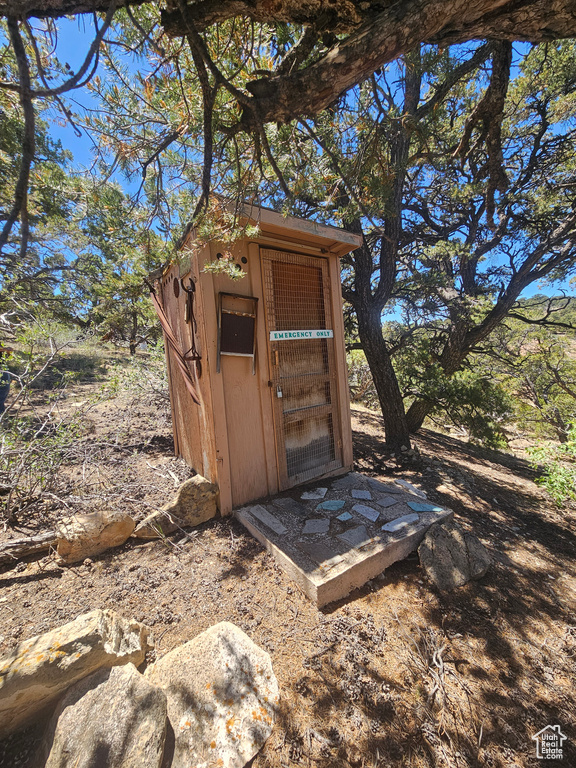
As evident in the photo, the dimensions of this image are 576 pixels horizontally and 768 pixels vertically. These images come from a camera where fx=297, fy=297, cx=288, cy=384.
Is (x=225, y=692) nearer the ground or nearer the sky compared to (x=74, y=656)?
nearer the ground

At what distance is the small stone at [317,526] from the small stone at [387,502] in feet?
2.35

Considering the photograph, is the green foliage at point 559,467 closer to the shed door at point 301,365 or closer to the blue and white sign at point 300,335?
the shed door at point 301,365

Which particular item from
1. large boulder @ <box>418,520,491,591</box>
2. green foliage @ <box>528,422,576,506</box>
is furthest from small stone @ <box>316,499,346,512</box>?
green foliage @ <box>528,422,576,506</box>

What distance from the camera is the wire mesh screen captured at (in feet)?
12.3

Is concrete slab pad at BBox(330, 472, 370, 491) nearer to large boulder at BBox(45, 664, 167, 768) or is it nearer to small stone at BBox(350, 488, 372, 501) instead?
small stone at BBox(350, 488, 372, 501)

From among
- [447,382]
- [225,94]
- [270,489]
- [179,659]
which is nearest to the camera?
[179,659]

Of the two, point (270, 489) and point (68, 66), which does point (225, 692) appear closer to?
point (270, 489)

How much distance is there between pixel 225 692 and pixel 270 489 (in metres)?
2.03

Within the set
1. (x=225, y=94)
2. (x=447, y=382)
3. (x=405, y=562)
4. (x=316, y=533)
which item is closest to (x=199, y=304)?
(x=225, y=94)

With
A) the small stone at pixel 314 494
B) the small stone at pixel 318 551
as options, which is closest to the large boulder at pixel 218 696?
the small stone at pixel 318 551

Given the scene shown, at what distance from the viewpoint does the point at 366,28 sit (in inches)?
58.6

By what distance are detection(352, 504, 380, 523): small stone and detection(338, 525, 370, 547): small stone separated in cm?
19

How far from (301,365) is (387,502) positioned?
1.96 metres

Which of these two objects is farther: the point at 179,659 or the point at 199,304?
the point at 199,304
